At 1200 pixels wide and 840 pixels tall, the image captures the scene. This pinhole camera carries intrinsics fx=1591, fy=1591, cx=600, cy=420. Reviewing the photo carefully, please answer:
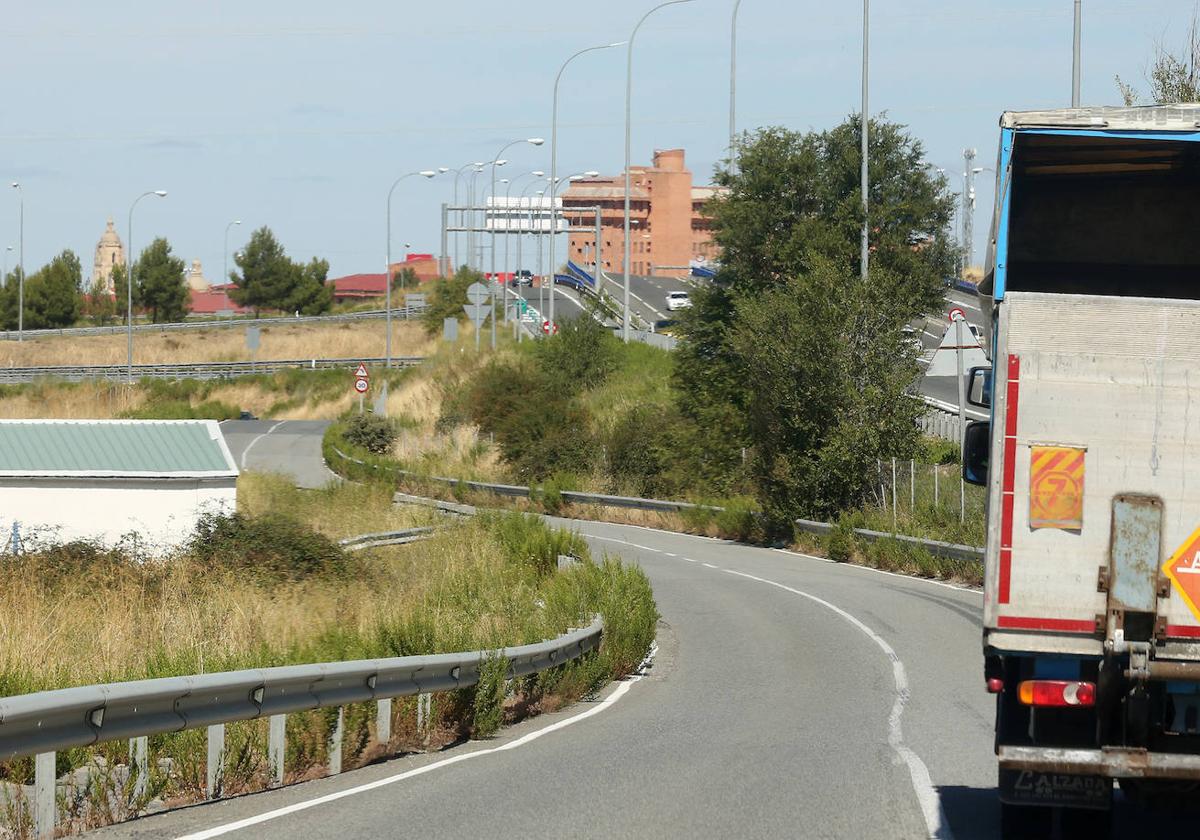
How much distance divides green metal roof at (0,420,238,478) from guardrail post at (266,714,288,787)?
24.5m

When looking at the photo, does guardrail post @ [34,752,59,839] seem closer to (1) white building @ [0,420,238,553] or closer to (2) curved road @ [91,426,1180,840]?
(2) curved road @ [91,426,1180,840]

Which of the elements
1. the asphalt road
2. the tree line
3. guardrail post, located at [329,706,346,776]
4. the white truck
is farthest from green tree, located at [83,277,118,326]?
the white truck

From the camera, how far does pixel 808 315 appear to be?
114 ft

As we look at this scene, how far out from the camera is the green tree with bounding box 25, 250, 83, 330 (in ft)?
407

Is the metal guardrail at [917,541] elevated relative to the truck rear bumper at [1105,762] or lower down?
lower down

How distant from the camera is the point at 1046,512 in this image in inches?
295

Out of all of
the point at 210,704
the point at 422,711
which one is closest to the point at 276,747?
the point at 210,704

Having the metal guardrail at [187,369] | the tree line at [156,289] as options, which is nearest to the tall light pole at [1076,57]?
the metal guardrail at [187,369]

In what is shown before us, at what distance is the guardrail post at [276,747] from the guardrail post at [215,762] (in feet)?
1.59

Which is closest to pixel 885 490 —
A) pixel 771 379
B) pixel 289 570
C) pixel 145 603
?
pixel 771 379

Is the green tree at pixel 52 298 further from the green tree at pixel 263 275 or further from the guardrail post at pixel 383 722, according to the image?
the guardrail post at pixel 383 722

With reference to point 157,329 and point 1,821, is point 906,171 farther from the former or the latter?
point 157,329

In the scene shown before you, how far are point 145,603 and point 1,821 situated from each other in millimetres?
10729

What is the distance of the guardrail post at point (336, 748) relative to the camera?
1044cm
